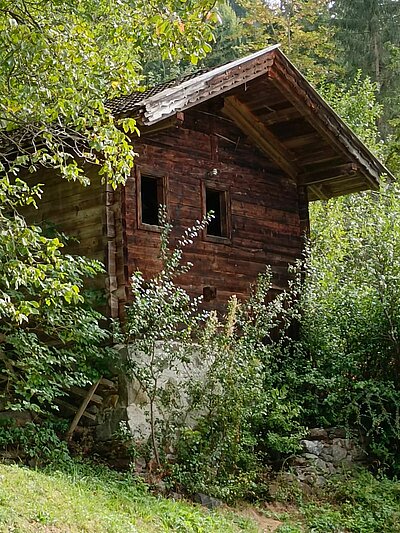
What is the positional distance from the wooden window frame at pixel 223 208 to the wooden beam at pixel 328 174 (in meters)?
2.18

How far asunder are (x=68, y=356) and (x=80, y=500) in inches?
114

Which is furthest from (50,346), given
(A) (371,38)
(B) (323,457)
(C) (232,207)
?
(A) (371,38)

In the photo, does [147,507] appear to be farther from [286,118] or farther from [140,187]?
[286,118]

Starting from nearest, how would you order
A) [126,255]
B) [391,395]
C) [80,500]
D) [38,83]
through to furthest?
[80,500]
[38,83]
[126,255]
[391,395]

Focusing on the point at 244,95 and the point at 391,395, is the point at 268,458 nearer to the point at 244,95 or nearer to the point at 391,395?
the point at 391,395

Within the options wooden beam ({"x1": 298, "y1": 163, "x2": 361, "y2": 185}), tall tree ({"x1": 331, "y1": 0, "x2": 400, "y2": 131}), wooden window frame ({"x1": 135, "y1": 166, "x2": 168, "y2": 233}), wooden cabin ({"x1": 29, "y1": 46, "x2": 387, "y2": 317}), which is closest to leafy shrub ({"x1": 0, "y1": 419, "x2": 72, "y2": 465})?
wooden cabin ({"x1": 29, "y1": 46, "x2": 387, "y2": 317})

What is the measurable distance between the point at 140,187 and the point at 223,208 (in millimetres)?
2162

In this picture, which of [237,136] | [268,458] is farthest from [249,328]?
[237,136]

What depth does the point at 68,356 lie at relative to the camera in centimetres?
1149

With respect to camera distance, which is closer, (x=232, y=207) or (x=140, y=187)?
(x=140, y=187)

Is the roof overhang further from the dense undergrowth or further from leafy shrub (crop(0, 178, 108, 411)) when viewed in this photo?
the dense undergrowth

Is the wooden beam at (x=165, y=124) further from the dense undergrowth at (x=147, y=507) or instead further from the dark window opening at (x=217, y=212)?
the dense undergrowth at (x=147, y=507)

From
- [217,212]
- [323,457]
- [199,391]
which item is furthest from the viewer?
[217,212]

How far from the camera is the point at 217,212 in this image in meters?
14.8
